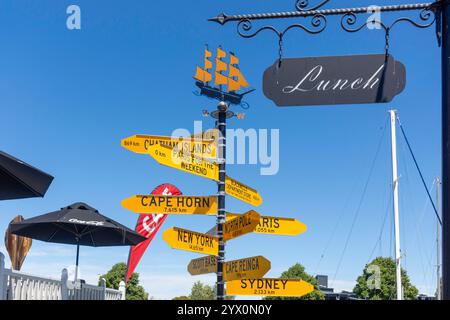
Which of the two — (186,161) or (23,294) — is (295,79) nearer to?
(186,161)

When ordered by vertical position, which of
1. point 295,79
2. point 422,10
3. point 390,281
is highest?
point 422,10

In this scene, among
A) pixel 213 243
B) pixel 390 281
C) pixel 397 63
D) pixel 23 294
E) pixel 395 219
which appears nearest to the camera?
pixel 397 63

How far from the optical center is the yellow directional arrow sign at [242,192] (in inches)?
285

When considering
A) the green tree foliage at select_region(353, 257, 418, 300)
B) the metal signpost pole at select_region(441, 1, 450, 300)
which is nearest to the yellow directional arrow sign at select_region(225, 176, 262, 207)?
the metal signpost pole at select_region(441, 1, 450, 300)

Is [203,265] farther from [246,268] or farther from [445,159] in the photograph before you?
[445,159]

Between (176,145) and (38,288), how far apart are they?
3.87m

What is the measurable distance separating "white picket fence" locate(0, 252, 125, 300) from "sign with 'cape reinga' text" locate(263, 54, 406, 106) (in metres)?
4.80

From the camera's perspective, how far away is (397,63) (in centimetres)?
442

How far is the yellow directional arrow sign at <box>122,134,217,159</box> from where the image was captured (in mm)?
7156

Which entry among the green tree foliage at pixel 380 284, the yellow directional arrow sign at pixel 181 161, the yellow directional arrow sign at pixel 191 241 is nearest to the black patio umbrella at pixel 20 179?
the yellow directional arrow sign at pixel 181 161

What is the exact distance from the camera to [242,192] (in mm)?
7527

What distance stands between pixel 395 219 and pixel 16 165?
19848mm
